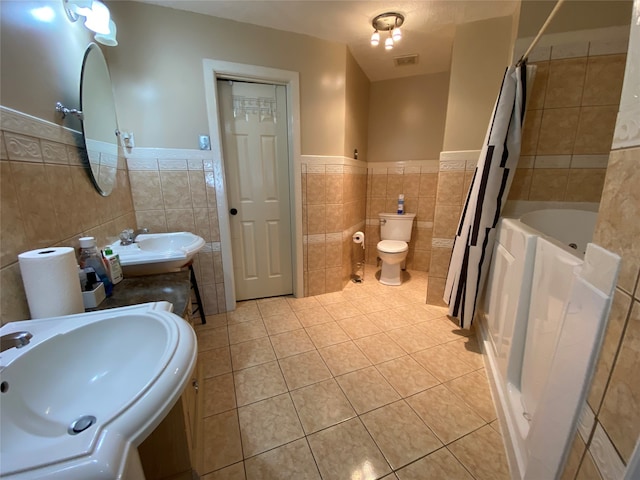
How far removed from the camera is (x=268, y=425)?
126 cm

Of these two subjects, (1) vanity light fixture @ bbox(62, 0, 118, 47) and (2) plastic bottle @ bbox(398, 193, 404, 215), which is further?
(2) plastic bottle @ bbox(398, 193, 404, 215)

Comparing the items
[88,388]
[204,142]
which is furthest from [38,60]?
[88,388]

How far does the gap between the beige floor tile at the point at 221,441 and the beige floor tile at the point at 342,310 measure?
3.64ft

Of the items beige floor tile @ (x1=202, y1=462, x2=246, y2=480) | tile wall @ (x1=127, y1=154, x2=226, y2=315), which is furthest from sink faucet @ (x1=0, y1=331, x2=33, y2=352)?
tile wall @ (x1=127, y1=154, x2=226, y2=315)

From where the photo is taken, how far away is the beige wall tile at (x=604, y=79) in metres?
1.57

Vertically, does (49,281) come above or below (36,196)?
below

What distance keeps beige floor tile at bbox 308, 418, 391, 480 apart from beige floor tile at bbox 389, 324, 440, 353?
72 centimetres

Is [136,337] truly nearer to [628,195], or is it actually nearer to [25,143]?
[25,143]

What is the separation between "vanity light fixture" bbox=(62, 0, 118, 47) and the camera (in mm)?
1131

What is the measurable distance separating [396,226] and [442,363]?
1.68 metres

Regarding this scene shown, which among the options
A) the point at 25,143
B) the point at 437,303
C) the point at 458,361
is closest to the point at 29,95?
the point at 25,143

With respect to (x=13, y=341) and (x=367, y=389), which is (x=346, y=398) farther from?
(x=13, y=341)

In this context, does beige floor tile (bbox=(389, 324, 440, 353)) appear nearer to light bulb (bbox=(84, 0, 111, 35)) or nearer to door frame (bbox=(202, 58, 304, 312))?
door frame (bbox=(202, 58, 304, 312))

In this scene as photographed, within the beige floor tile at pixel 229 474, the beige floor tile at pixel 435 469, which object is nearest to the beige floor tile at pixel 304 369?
the beige floor tile at pixel 229 474
